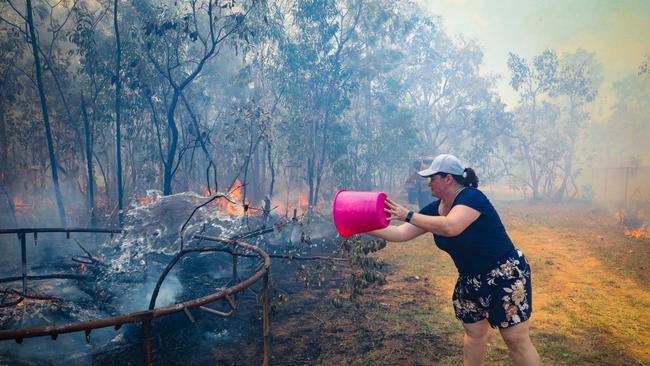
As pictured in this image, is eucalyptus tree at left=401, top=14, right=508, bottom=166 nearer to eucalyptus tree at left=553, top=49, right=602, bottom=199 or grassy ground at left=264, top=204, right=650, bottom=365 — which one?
eucalyptus tree at left=553, top=49, right=602, bottom=199

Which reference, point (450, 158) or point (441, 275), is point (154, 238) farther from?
point (441, 275)

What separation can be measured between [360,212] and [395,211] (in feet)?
0.91

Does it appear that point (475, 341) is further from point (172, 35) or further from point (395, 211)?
point (172, 35)

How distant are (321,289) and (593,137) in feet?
183

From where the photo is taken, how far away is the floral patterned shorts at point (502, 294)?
288cm

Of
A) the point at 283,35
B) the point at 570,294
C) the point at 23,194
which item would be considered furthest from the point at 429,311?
the point at 23,194

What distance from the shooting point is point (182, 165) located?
1806cm

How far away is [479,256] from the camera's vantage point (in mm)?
2967

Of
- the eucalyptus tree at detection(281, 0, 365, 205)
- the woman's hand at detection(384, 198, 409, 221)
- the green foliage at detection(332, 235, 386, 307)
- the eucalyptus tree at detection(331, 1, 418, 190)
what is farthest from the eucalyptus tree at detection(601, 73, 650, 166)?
the woman's hand at detection(384, 198, 409, 221)

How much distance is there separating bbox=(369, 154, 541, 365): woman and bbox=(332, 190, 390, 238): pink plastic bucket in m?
0.11

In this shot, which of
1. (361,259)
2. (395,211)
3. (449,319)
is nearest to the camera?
(395,211)

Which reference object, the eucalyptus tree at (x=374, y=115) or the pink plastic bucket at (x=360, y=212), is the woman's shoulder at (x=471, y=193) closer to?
the pink plastic bucket at (x=360, y=212)

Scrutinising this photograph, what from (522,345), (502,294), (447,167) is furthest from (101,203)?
(522,345)

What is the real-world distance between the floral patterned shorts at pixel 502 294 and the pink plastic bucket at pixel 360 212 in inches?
39.7
